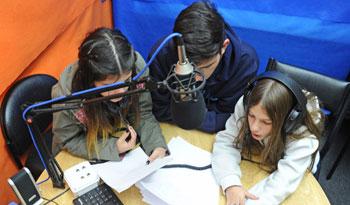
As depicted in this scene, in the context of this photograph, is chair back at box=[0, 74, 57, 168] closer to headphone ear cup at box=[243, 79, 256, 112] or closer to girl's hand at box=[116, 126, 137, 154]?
girl's hand at box=[116, 126, 137, 154]

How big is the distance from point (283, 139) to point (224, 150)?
0.79 feet

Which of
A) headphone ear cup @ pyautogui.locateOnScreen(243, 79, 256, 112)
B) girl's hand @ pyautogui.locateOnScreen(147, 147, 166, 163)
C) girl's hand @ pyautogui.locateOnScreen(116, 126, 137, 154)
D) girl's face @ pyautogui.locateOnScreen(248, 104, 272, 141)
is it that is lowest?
girl's hand @ pyautogui.locateOnScreen(147, 147, 166, 163)

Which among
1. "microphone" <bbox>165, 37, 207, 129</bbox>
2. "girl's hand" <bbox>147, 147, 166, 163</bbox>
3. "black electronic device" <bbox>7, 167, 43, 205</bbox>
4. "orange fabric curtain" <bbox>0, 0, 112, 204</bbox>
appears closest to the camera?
"microphone" <bbox>165, 37, 207, 129</bbox>

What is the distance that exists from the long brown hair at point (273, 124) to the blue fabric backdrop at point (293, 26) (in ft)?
2.63

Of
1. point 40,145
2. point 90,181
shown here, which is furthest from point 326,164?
point 40,145

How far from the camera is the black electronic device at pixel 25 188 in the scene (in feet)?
3.40

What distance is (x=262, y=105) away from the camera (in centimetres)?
116

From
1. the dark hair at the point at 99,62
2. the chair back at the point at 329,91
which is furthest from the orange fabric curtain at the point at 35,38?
the chair back at the point at 329,91

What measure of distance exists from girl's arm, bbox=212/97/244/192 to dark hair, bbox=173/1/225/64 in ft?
0.92

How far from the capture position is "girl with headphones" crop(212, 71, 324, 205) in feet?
3.70

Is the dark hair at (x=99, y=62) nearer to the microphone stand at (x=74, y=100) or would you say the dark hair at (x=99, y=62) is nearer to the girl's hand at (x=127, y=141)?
the girl's hand at (x=127, y=141)

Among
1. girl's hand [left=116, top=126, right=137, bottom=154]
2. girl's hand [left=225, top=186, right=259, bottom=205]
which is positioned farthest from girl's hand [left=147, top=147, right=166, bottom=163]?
girl's hand [left=225, top=186, right=259, bottom=205]

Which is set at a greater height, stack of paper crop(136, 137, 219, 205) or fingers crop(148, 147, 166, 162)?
fingers crop(148, 147, 166, 162)

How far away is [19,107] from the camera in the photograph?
148 cm
